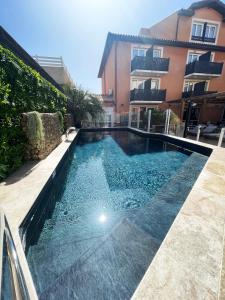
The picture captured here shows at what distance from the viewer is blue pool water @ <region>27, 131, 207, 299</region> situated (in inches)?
63.1

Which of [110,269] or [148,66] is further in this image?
[148,66]

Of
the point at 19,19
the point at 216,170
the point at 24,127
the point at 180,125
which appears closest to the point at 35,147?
the point at 24,127

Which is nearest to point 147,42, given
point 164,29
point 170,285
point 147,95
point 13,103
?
point 147,95

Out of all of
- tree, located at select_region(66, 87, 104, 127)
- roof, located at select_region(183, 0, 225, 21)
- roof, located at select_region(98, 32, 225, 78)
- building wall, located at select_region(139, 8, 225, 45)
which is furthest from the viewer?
building wall, located at select_region(139, 8, 225, 45)

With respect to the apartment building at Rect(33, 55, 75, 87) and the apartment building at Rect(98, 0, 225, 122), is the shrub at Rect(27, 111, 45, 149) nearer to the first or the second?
the apartment building at Rect(98, 0, 225, 122)

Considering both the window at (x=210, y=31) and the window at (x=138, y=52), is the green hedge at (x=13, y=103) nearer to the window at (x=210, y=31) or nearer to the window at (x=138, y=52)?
the window at (x=138, y=52)

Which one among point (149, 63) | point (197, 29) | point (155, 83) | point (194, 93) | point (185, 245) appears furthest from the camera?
point (197, 29)

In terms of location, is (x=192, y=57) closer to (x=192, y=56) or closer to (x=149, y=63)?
(x=192, y=56)

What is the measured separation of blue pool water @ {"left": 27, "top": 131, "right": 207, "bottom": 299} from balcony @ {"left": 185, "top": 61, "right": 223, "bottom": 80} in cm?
1249

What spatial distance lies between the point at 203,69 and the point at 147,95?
5924 millimetres

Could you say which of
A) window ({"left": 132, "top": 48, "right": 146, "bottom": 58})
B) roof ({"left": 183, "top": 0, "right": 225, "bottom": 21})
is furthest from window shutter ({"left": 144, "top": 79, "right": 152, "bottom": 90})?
roof ({"left": 183, "top": 0, "right": 225, "bottom": 21})

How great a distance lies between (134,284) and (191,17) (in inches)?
819

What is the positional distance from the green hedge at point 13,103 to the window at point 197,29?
17.8 meters

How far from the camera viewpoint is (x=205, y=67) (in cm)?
1367
